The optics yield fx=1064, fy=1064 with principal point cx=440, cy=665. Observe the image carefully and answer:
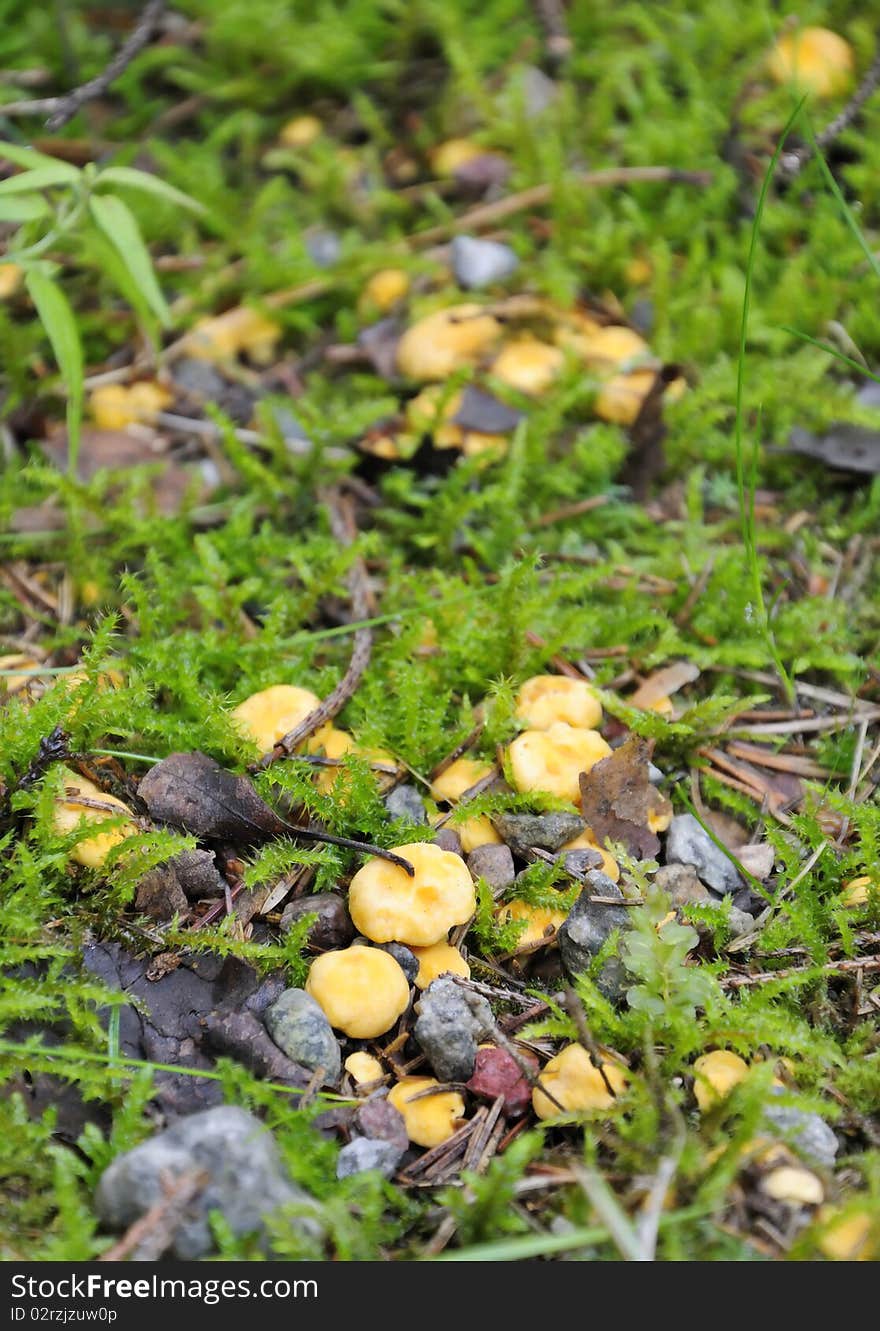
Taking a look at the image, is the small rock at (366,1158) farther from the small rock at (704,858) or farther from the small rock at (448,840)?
the small rock at (704,858)

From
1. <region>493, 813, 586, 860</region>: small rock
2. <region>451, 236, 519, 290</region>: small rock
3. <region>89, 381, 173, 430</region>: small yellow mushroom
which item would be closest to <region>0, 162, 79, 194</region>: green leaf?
<region>89, 381, 173, 430</region>: small yellow mushroom

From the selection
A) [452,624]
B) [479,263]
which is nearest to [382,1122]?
[452,624]

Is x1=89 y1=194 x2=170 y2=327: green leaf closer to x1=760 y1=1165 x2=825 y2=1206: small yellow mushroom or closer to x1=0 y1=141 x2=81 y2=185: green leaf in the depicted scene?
x1=0 y1=141 x2=81 y2=185: green leaf

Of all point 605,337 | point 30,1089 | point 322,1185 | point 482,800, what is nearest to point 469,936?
point 482,800

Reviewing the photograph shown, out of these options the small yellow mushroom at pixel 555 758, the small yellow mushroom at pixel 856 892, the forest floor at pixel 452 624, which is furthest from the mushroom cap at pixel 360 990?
the small yellow mushroom at pixel 856 892

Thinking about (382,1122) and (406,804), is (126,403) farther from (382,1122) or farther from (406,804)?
(382,1122)
